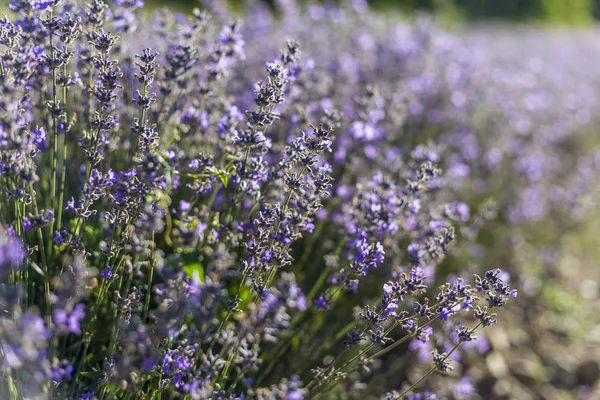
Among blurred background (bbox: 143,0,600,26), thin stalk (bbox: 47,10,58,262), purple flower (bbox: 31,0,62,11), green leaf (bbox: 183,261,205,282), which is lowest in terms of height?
blurred background (bbox: 143,0,600,26)

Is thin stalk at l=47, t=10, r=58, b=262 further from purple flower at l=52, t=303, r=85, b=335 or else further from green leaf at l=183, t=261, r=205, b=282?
purple flower at l=52, t=303, r=85, b=335

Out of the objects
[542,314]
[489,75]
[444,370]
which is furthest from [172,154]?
[489,75]

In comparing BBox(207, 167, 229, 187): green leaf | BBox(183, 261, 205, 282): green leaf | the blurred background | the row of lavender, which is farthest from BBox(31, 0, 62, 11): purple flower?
the blurred background

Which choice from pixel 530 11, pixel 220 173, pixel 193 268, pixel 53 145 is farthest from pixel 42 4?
pixel 530 11

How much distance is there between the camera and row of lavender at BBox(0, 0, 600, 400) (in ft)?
5.26

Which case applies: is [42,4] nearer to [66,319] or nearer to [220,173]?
[220,173]

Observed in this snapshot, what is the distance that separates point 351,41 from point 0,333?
4483mm

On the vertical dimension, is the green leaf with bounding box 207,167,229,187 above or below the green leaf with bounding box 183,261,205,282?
above

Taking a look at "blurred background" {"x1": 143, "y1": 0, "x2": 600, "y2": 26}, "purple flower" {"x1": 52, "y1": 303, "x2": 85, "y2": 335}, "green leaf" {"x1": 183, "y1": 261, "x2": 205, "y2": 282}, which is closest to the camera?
"purple flower" {"x1": 52, "y1": 303, "x2": 85, "y2": 335}

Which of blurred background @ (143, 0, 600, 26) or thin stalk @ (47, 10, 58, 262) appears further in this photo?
blurred background @ (143, 0, 600, 26)

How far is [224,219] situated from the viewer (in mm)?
2375

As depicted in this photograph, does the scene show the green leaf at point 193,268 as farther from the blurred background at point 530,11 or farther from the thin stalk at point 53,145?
the blurred background at point 530,11

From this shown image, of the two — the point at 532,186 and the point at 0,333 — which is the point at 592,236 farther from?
the point at 0,333

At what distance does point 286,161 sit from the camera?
2.03 meters
